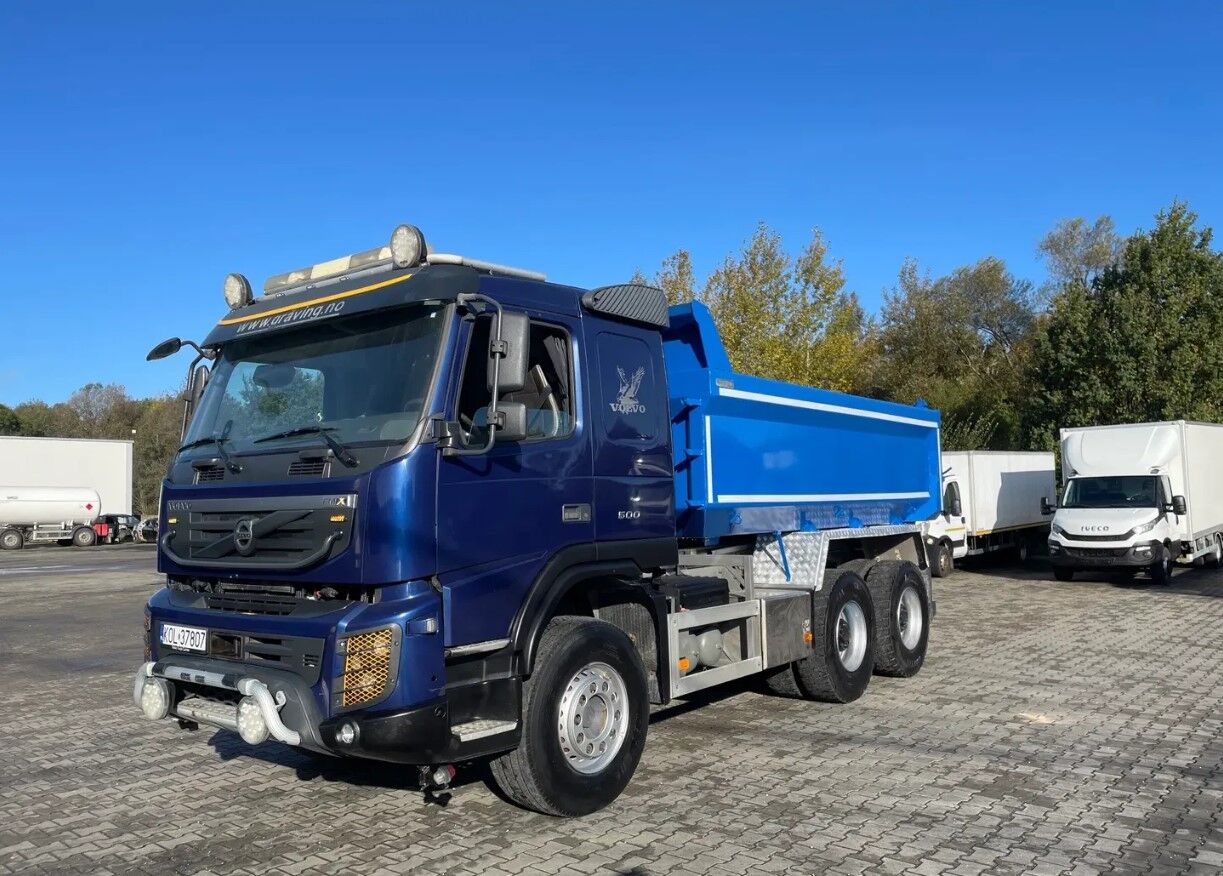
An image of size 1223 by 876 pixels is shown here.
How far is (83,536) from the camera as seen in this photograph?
40750mm

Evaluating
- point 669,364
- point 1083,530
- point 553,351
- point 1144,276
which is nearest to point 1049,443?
point 1144,276

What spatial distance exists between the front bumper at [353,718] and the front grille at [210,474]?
1022 millimetres

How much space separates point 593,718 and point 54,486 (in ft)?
137

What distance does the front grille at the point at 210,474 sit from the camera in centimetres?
561

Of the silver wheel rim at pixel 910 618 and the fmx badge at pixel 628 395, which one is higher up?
the fmx badge at pixel 628 395

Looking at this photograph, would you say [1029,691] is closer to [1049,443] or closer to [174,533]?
[174,533]

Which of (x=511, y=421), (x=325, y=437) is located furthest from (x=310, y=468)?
(x=511, y=421)

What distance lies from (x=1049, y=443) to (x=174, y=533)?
28.0 metres

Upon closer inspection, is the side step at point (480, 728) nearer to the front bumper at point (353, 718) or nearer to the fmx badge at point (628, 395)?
the front bumper at point (353, 718)

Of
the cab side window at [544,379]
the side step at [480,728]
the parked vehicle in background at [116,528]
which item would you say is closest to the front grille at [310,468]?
the cab side window at [544,379]

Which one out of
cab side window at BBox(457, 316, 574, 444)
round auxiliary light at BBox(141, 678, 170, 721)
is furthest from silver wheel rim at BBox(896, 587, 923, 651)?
round auxiliary light at BBox(141, 678, 170, 721)

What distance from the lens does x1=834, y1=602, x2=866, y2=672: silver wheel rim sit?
888cm

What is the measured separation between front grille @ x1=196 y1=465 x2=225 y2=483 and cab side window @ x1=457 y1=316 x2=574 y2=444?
1.61 meters

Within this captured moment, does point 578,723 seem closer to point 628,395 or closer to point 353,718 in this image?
point 353,718
